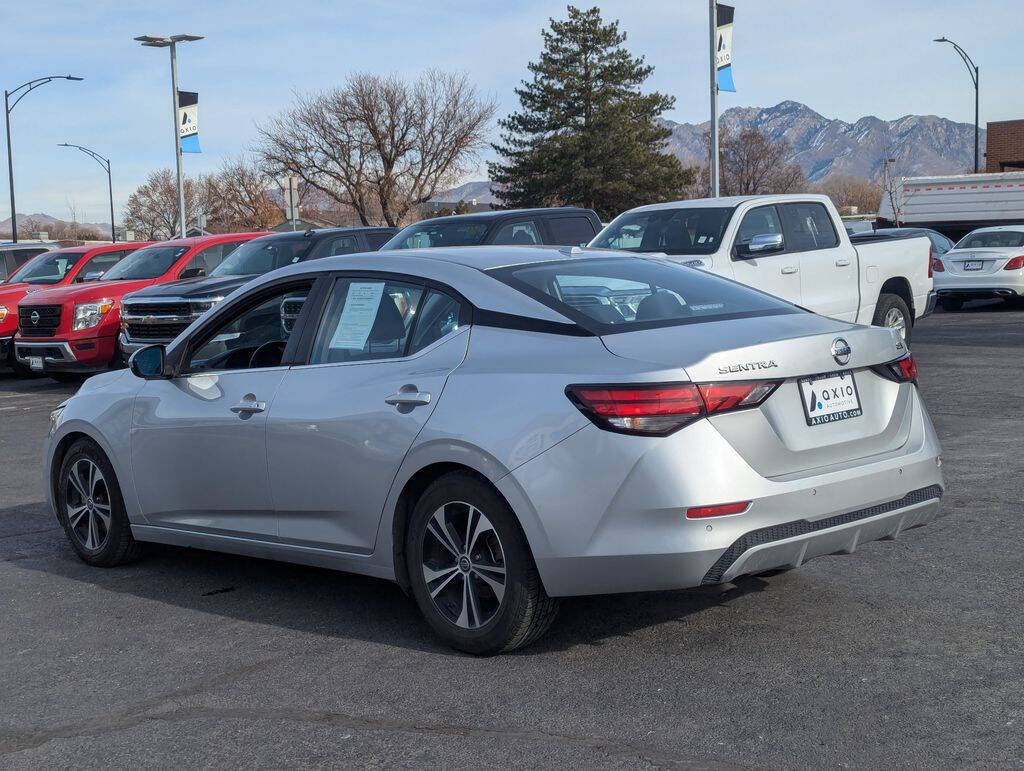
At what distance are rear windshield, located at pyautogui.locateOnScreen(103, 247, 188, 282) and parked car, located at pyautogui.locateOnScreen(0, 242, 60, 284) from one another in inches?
199

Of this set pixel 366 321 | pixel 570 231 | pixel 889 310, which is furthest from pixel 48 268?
pixel 366 321

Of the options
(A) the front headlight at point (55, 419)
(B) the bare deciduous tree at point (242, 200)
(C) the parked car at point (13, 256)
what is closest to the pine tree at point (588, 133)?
(B) the bare deciduous tree at point (242, 200)

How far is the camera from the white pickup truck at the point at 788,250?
12.6 meters

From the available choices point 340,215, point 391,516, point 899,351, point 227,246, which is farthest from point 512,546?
point 340,215

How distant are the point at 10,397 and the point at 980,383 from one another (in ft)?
37.4

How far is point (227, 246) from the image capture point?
61.2ft

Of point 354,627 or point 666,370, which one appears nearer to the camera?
point 666,370

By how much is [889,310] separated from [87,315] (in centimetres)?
Answer: 986

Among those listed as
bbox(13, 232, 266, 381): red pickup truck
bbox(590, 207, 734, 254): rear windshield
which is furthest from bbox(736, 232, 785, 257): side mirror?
bbox(13, 232, 266, 381): red pickup truck

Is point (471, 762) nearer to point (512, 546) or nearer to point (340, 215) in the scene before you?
point (512, 546)

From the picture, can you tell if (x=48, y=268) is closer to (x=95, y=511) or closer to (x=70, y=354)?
(x=70, y=354)

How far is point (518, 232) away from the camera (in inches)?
572

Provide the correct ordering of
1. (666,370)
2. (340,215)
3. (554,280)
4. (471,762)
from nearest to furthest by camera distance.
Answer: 1. (471,762)
2. (666,370)
3. (554,280)
4. (340,215)

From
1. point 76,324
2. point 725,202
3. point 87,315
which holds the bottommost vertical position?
point 76,324
